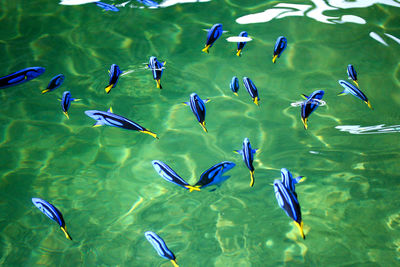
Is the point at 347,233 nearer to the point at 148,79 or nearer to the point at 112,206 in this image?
the point at 112,206

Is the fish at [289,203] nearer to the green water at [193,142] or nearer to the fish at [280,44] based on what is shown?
the green water at [193,142]

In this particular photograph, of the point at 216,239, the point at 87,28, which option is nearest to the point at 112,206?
the point at 216,239

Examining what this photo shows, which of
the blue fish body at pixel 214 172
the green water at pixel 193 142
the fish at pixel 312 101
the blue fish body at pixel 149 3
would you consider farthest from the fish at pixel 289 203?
the blue fish body at pixel 149 3

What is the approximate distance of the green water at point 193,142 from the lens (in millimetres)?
3381

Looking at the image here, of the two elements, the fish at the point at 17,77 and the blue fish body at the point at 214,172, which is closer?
the blue fish body at the point at 214,172

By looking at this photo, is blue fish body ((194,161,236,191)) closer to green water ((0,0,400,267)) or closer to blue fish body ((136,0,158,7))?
green water ((0,0,400,267))

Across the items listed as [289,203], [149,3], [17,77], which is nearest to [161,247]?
[289,203]

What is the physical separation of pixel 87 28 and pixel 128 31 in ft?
2.51

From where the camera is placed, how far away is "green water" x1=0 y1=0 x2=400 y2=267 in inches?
133

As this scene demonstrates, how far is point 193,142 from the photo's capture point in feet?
13.6

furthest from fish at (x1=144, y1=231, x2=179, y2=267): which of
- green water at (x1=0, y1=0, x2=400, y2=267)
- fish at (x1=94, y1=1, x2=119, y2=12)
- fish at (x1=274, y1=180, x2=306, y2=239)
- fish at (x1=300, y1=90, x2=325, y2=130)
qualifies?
fish at (x1=94, y1=1, x2=119, y2=12)

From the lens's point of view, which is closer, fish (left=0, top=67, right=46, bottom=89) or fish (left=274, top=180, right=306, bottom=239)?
fish (left=274, top=180, right=306, bottom=239)

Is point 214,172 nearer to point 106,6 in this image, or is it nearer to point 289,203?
point 289,203

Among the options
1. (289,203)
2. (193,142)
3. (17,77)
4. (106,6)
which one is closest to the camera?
(289,203)
